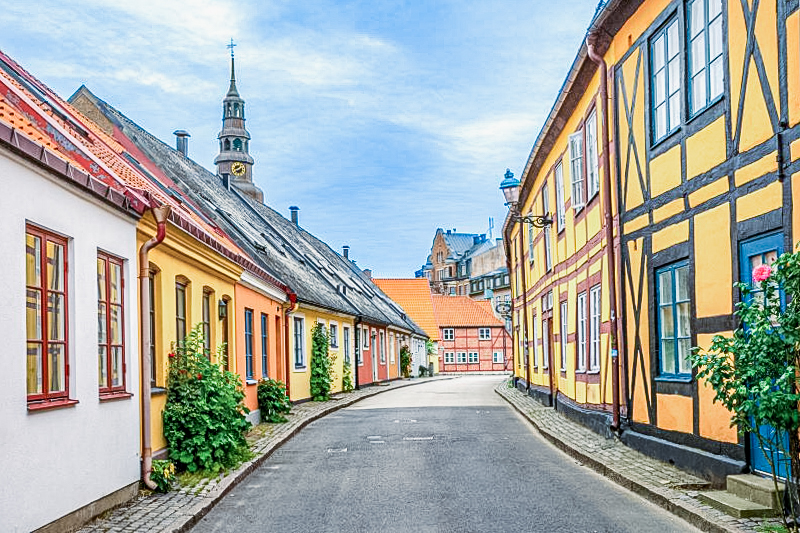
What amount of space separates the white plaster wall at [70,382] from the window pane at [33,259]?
0.49 feet

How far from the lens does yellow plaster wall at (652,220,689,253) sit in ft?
33.7

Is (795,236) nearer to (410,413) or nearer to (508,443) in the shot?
(508,443)

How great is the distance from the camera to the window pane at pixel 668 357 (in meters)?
11.0

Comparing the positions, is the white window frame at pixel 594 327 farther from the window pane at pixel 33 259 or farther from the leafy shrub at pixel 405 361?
the leafy shrub at pixel 405 361

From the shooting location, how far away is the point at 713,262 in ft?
30.9

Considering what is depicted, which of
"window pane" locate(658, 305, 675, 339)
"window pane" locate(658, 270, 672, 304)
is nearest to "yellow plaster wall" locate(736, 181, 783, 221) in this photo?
"window pane" locate(658, 270, 672, 304)

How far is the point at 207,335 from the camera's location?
13820mm

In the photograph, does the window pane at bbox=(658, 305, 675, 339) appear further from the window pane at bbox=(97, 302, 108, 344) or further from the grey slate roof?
the grey slate roof

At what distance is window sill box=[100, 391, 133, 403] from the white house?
18 millimetres

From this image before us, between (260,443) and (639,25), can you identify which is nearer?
(639,25)

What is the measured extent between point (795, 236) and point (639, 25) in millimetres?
4883

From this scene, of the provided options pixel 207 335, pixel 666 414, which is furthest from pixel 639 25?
pixel 207 335

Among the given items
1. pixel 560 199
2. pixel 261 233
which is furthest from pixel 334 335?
pixel 560 199

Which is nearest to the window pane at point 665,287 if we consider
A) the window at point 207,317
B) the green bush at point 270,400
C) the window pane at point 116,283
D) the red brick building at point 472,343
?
the window pane at point 116,283
